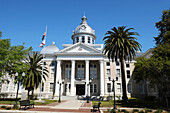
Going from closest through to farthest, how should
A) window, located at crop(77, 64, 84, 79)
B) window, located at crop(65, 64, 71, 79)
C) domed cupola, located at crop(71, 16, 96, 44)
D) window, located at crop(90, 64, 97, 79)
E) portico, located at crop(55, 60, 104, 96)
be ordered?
portico, located at crop(55, 60, 104, 96), window, located at crop(77, 64, 84, 79), window, located at crop(65, 64, 71, 79), window, located at crop(90, 64, 97, 79), domed cupola, located at crop(71, 16, 96, 44)

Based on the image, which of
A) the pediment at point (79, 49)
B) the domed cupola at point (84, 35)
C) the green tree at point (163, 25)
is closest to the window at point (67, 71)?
the pediment at point (79, 49)

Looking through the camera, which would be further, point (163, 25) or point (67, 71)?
point (67, 71)

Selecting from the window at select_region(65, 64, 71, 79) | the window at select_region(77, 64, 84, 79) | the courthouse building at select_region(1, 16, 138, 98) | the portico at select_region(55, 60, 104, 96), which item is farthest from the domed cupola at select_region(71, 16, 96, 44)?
the window at select_region(65, 64, 71, 79)

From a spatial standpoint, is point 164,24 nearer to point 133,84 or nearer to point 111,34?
point 111,34

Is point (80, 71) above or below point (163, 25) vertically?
below

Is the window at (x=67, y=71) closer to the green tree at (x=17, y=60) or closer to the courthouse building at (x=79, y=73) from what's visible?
the courthouse building at (x=79, y=73)

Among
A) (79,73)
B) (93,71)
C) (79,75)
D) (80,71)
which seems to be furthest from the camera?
(93,71)

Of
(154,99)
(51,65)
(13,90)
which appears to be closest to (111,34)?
(154,99)

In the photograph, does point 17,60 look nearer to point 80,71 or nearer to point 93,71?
point 80,71

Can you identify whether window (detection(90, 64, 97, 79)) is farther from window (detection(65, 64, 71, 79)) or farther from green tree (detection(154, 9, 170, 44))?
green tree (detection(154, 9, 170, 44))

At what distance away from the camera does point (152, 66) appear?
64.7ft

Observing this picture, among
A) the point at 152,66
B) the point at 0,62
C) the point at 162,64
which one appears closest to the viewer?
the point at 162,64

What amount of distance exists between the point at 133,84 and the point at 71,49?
21983mm

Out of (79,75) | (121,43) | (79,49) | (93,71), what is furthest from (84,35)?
(121,43)
